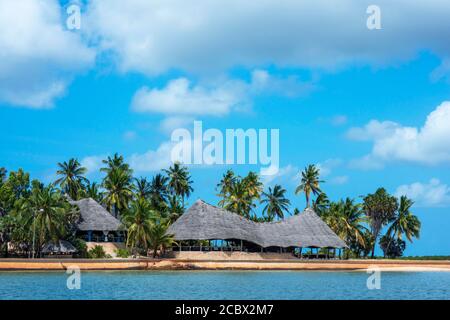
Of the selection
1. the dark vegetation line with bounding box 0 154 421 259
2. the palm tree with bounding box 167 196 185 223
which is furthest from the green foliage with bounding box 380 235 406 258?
the palm tree with bounding box 167 196 185 223

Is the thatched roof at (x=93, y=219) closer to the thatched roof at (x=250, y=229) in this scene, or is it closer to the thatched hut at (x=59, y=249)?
the thatched hut at (x=59, y=249)

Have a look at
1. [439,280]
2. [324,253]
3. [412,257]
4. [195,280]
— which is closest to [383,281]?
[439,280]

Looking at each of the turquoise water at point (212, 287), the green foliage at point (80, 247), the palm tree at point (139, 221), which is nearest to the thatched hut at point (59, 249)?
the green foliage at point (80, 247)

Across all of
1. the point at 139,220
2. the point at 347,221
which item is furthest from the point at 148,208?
the point at 347,221

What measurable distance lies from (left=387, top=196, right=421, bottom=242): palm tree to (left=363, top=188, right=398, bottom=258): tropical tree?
3.01ft

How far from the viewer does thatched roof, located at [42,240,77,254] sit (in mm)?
60062

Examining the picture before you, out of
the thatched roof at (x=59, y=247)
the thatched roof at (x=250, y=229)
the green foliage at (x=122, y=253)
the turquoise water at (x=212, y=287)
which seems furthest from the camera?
the thatched roof at (x=250, y=229)

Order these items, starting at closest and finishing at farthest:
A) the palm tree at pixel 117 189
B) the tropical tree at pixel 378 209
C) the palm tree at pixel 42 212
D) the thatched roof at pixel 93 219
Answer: the palm tree at pixel 42 212, the thatched roof at pixel 93 219, the palm tree at pixel 117 189, the tropical tree at pixel 378 209

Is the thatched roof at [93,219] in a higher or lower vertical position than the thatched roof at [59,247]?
higher

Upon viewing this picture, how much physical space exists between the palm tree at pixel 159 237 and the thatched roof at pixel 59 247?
7692 millimetres

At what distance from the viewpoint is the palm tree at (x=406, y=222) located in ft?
269

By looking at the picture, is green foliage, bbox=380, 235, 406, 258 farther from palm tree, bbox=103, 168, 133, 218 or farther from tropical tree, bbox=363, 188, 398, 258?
palm tree, bbox=103, 168, 133, 218

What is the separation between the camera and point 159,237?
62.7 metres

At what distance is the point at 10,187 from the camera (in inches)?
2721
